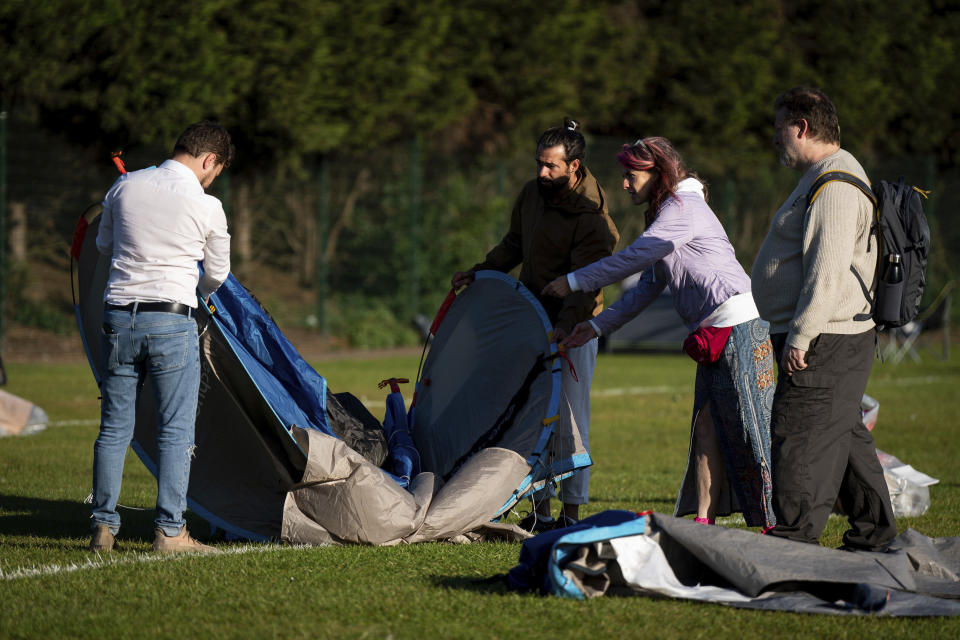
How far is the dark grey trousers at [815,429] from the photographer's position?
17.5 feet

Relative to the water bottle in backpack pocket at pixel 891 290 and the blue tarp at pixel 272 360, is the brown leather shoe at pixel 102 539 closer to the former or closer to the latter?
the blue tarp at pixel 272 360

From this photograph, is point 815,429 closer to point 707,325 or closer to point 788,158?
point 707,325

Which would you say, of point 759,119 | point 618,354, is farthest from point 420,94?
point 759,119

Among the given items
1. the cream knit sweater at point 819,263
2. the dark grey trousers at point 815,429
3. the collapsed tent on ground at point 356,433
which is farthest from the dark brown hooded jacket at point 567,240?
the dark grey trousers at point 815,429

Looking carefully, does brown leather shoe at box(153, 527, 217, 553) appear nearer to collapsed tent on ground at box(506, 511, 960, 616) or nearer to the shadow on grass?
the shadow on grass

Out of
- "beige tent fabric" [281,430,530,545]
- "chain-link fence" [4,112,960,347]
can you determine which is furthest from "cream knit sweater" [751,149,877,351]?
"chain-link fence" [4,112,960,347]

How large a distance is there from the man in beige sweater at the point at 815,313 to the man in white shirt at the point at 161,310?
101 inches

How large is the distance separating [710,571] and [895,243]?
1.60 meters

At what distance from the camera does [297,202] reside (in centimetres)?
1986

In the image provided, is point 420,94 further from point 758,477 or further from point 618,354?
point 758,477

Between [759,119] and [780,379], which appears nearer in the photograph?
[780,379]

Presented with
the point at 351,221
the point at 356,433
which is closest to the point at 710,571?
the point at 356,433

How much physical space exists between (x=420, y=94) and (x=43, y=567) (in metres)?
15.8

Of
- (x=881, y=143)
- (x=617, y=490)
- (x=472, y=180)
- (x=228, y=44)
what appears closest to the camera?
(x=617, y=490)
